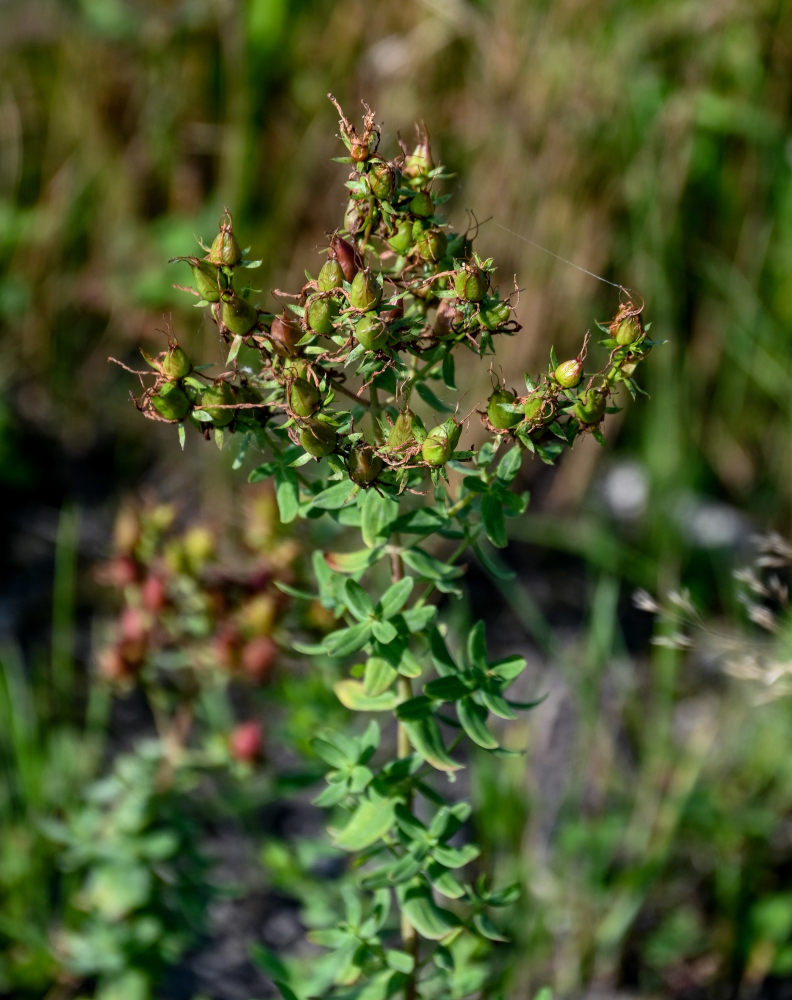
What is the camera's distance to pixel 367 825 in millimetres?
958

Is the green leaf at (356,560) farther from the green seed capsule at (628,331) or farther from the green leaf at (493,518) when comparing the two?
the green seed capsule at (628,331)

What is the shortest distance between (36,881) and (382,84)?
1.89m

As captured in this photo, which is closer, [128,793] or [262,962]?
[262,962]

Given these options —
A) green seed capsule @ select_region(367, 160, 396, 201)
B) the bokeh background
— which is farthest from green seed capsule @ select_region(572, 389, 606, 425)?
the bokeh background

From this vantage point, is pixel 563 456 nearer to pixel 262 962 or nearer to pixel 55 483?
pixel 55 483

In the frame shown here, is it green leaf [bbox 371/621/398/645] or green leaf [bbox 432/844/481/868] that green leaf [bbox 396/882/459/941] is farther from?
green leaf [bbox 371/621/398/645]

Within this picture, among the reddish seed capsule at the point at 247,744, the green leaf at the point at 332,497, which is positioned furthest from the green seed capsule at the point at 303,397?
the reddish seed capsule at the point at 247,744

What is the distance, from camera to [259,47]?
100 inches

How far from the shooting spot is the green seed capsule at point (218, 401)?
2.68 ft

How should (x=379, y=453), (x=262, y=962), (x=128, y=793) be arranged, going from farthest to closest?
(x=128, y=793) → (x=262, y=962) → (x=379, y=453)

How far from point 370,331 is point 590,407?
19 cm

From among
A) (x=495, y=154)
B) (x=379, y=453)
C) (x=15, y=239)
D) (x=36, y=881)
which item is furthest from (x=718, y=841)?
(x=15, y=239)

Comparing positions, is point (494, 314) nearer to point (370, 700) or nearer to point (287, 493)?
point (287, 493)

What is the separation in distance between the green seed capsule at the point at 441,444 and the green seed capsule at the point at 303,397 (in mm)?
91
